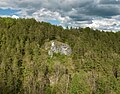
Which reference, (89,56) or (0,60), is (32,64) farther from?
(89,56)

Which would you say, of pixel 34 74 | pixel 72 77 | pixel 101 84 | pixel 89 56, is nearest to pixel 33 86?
pixel 34 74

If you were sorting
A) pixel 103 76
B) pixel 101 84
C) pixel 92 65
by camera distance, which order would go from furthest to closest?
pixel 92 65
pixel 103 76
pixel 101 84

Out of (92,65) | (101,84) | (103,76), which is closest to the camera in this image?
(101,84)

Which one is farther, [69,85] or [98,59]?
[98,59]

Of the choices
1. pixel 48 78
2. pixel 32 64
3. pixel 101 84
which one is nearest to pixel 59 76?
pixel 48 78

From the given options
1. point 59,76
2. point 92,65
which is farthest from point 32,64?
point 92,65

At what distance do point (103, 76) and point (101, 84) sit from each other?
1164 cm

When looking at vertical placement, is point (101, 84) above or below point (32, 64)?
below

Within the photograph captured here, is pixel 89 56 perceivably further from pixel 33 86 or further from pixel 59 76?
pixel 33 86

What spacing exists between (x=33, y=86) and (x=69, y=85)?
2114 cm

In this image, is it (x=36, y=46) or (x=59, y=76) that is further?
(x=36, y=46)

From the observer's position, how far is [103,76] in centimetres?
17450

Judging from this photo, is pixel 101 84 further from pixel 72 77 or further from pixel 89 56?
pixel 89 56

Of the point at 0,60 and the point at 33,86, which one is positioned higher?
the point at 0,60
